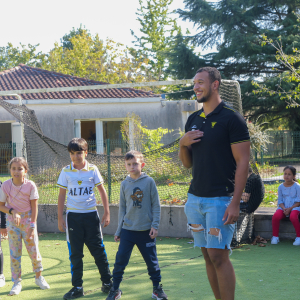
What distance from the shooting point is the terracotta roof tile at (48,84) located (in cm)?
1820

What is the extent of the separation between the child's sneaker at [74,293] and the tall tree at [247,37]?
20.5 meters

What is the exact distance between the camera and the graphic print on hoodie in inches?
149

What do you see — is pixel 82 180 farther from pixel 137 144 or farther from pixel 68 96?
pixel 68 96

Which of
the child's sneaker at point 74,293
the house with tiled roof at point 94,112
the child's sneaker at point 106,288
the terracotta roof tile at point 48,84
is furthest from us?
the terracotta roof tile at point 48,84

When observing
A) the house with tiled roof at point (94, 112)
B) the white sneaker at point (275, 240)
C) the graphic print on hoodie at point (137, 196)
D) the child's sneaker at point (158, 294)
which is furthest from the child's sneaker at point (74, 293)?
the house with tiled roof at point (94, 112)

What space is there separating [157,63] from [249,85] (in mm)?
15492

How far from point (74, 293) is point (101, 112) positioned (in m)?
13.8

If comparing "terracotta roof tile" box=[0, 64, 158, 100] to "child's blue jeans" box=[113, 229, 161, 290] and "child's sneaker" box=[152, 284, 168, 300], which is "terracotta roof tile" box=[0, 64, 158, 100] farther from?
"child's sneaker" box=[152, 284, 168, 300]

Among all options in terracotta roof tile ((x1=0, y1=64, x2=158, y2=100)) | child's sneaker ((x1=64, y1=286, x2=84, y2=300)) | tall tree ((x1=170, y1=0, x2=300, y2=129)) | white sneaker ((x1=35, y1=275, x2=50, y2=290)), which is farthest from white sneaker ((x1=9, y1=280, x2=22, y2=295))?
tall tree ((x1=170, y1=0, x2=300, y2=129))

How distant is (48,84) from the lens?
1977 centimetres

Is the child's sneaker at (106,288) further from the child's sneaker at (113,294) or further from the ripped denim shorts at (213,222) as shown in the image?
the ripped denim shorts at (213,222)

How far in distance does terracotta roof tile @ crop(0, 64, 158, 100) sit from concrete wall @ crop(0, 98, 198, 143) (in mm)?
854

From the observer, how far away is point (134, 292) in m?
3.89

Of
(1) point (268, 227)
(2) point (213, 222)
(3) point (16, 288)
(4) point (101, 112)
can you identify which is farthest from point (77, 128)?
(2) point (213, 222)
